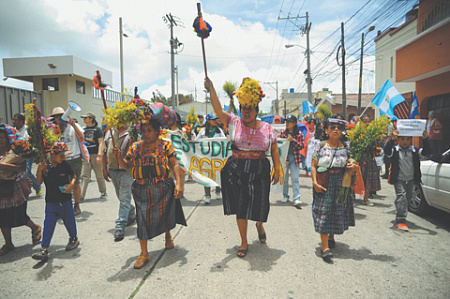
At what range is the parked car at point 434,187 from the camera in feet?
15.5

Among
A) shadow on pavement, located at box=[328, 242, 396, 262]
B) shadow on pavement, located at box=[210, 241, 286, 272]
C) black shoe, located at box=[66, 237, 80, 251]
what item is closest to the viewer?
shadow on pavement, located at box=[210, 241, 286, 272]

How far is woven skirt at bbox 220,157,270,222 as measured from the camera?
3809mm

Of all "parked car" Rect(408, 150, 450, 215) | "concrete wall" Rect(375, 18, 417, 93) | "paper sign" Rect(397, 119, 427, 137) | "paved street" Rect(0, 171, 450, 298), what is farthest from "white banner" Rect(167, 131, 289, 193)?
"concrete wall" Rect(375, 18, 417, 93)

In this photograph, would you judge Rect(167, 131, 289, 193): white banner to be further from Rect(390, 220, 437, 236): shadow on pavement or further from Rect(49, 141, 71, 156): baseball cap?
Rect(49, 141, 71, 156): baseball cap

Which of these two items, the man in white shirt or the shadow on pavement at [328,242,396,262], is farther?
the man in white shirt

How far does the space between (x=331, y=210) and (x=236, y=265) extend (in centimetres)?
146

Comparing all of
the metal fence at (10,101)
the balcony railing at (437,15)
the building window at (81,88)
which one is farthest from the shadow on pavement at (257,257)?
the building window at (81,88)

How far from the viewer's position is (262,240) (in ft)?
14.0

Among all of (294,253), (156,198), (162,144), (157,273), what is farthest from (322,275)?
(162,144)

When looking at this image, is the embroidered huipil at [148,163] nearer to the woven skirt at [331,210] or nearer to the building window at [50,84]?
the woven skirt at [331,210]

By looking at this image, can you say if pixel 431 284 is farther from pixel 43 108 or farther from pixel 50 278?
pixel 43 108

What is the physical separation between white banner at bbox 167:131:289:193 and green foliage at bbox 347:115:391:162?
1.86m

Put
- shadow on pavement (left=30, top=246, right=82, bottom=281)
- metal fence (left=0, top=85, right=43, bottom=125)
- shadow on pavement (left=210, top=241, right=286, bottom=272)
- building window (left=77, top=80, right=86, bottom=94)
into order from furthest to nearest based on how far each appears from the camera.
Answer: building window (left=77, top=80, right=86, bottom=94), metal fence (left=0, top=85, right=43, bottom=125), shadow on pavement (left=210, top=241, right=286, bottom=272), shadow on pavement (left=30, top=246, right=82, bottom=281)

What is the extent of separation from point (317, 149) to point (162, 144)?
2145 millimetres
